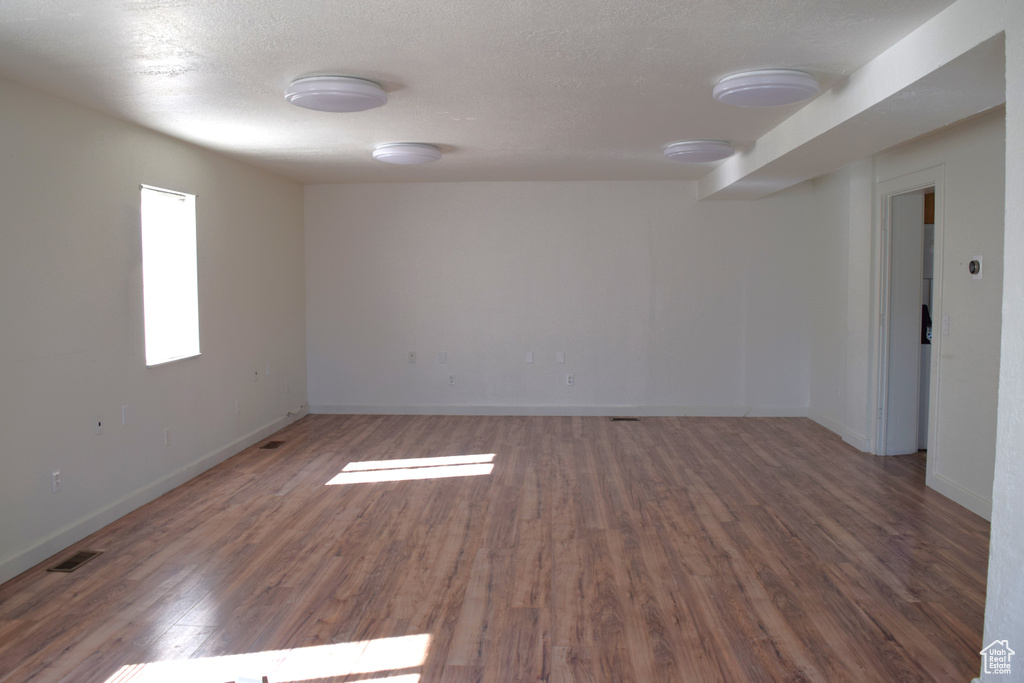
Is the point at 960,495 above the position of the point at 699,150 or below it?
below

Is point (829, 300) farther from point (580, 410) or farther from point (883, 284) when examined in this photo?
point (580, 410)

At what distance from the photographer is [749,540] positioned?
3791 mm

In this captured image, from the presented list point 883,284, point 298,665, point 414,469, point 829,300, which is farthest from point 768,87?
point 829,300

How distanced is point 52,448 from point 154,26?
229 cm

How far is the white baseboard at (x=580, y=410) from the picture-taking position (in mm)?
7219

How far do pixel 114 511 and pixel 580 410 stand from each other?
14.6 ft

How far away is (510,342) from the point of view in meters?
7.36

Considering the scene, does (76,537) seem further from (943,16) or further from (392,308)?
(943,16)

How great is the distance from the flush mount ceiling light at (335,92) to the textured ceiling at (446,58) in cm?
7

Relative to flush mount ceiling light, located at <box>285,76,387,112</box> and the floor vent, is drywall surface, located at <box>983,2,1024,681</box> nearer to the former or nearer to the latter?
flush mount ceiling light, located at <box>285,76,387,112</box>

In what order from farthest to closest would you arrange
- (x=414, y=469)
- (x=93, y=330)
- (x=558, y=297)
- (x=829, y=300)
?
(x=558, y=297) → (x=829, y=300) → (x=414, y=469) → (x=93, y=330)

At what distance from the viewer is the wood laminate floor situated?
261 centimetres

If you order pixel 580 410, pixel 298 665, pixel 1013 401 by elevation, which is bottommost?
pixel 298 665

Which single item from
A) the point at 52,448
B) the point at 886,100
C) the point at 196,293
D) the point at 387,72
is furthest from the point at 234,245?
the point at 886,100
